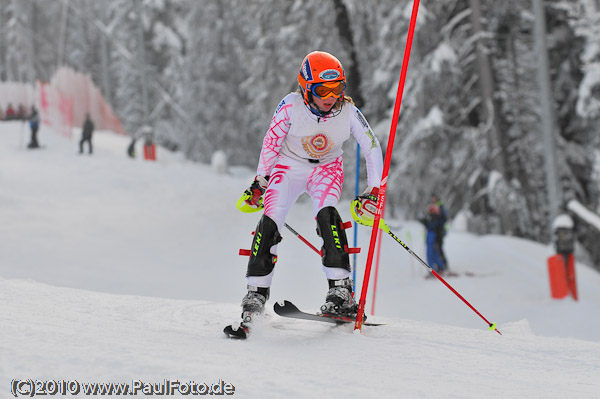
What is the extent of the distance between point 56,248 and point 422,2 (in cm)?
987

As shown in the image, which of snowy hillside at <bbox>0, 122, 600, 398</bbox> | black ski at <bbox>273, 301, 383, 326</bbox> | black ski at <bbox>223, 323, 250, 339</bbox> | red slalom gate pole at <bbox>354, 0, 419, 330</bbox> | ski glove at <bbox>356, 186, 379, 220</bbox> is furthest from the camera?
ski glove at <bbox>356, 186, 379, 220</bbox>

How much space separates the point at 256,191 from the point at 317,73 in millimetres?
912

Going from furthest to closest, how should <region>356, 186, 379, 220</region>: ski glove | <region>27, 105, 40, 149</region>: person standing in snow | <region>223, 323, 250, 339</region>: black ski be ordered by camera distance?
<region>27, 105, 40, 149</region>: person standing in snow → <region>356, 186, 379, 220</region>: ski glove → <region>223, 323, 250, 339</region>: black ski

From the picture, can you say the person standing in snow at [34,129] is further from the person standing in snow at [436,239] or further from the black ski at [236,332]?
the black ski at [236,332]

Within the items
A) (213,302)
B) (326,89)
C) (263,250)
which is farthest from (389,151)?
(213,302)

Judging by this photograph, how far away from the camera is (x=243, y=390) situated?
2.47m

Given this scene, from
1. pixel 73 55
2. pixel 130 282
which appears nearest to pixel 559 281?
pixel 130 282

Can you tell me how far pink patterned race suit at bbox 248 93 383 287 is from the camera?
438 cm

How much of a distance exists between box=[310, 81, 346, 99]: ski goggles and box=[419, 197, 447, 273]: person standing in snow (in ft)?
28.0

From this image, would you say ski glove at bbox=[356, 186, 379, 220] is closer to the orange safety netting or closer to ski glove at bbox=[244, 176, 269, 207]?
ski glove at bbox=[244, 176, 269, 207]

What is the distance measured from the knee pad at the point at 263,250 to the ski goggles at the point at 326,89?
942 millimetres

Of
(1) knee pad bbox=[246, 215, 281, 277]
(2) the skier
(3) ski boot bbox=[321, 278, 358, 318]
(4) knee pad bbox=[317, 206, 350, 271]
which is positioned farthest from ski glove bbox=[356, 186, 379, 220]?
(1) knee pad bbox=[246, 215, 281, 277]

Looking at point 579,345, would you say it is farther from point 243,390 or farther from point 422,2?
point 422,2

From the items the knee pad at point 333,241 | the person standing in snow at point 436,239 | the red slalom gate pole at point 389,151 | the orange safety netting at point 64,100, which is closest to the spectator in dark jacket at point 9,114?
the orange safety netting at point 64,100
